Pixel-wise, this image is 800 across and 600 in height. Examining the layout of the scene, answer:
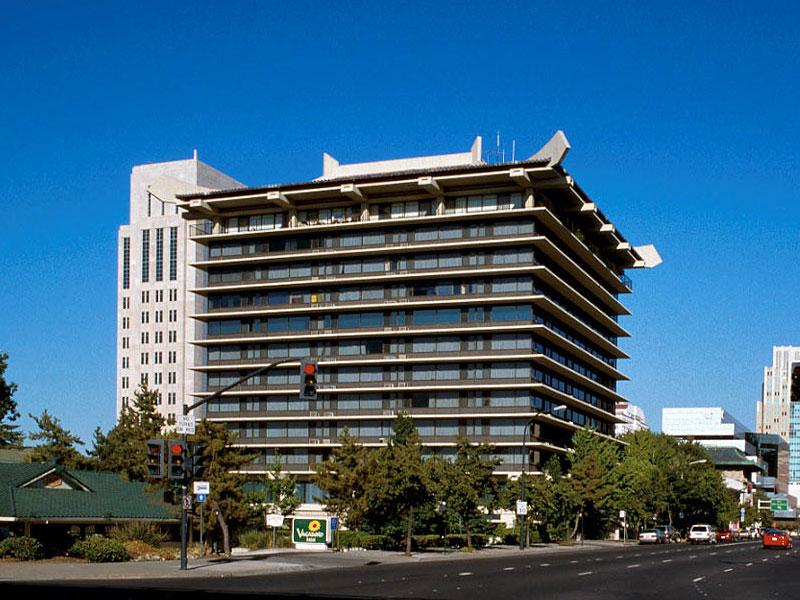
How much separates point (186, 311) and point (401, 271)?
191 ft

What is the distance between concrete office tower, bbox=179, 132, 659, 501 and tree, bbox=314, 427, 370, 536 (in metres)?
39.9

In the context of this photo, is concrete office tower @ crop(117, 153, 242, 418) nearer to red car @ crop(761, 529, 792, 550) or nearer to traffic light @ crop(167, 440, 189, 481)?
red car @ crop(761, 529, 792, 550)

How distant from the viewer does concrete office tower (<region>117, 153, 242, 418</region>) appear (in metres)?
155

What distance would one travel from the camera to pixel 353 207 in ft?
357

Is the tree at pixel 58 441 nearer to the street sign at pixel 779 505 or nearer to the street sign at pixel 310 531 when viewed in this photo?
the street sign at pixel 310 531

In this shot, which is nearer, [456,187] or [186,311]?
[456,187]

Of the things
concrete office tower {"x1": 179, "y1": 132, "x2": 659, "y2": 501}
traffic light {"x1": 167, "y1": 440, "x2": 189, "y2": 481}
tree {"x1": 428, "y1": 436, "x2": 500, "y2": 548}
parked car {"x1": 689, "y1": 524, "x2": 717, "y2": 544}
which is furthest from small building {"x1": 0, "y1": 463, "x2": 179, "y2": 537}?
parked car {"x1": 689, "y1": 524, "x2": 717, "y2": 544}

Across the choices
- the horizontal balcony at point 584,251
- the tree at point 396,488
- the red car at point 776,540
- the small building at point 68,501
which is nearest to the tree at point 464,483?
the tree at point 396,488

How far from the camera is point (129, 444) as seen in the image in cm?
8694

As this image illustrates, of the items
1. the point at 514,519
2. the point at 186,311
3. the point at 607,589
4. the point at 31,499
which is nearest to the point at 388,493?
the point at 31,499

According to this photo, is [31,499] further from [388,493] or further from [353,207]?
[353,207]

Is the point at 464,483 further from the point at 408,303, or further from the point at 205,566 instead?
the point at 408,303

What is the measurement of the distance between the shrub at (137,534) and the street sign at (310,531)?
9009 millimetres

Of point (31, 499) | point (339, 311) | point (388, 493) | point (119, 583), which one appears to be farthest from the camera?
point (339, 311)
